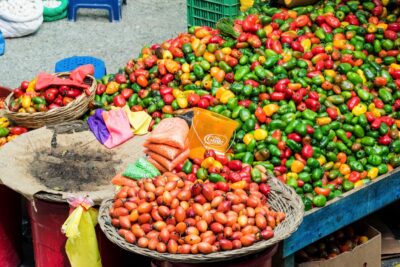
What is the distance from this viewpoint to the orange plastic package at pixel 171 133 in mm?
4816

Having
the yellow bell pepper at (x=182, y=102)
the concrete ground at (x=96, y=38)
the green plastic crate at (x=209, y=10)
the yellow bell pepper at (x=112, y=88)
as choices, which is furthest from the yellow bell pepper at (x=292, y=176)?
the concrete ground at (x=96, y=38)

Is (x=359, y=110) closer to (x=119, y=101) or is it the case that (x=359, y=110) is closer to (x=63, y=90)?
(x=119, y=101)

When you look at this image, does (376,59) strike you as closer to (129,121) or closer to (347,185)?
(347,185)

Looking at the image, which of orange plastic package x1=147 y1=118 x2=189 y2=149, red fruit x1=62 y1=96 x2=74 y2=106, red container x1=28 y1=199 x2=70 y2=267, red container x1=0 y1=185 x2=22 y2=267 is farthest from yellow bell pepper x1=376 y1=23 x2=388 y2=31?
red container x1=0 y1=185 x2=22 y2=267

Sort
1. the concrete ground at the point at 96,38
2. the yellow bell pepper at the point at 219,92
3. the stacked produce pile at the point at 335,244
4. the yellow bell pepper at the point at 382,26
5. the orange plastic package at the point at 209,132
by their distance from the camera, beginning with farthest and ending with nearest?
the concrete ground at the point at 96,38 → the yellow bell pepper at the point at 382,26 → the yellow bell pepper at the point at 219,92 → the stacked produce pile at the point at 335,244 → the orange plastic package at the point at 209,132

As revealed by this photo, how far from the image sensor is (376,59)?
19.4ft

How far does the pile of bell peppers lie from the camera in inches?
199

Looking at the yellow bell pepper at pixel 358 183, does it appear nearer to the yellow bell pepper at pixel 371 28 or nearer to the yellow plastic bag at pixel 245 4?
the yellow bell pepper at pixel 371 28

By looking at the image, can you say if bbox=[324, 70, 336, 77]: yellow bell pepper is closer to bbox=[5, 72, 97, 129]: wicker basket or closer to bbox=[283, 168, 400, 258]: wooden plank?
bbox=[283, 168, 400, 258]: wooden plank

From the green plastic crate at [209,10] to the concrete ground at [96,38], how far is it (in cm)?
143

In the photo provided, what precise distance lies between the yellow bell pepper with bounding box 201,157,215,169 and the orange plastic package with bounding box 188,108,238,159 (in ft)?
0.72

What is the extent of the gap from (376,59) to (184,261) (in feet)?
8.75

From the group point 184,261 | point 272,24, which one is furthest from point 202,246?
point 272,24

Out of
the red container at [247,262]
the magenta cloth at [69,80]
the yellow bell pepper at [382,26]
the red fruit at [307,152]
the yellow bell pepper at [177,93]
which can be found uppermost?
the yellow bell pepper at [382,26]
